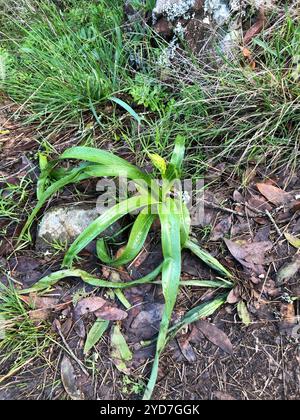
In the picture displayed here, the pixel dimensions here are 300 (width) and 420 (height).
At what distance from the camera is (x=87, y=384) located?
4.82 ft

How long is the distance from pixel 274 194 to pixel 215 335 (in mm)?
627

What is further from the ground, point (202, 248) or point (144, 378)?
point (202, 248)

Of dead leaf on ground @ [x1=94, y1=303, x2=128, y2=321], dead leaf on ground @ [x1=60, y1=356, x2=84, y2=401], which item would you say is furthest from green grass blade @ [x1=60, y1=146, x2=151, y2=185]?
dead leaf on ground @ [x1=60, y1=356, x2=84, y2=401]

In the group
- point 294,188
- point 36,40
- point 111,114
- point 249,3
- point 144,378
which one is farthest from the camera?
point 36,40

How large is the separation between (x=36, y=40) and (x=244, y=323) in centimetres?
176

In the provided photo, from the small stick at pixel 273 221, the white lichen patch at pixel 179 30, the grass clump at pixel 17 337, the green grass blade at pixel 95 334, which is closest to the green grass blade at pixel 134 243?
the green grass blade at pixel 95 334

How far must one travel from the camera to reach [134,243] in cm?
161

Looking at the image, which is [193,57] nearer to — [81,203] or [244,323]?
[81,203]

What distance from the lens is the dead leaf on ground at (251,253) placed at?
162cm

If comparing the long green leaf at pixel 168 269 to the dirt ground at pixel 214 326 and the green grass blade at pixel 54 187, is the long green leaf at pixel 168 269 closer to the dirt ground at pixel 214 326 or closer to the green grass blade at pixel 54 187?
the dirt ground at pixel 214 326

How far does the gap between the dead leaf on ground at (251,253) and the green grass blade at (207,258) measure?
0.08 meters

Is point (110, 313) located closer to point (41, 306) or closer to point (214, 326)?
point (41, 306)

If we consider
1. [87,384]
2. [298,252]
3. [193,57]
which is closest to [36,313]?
[87,384]

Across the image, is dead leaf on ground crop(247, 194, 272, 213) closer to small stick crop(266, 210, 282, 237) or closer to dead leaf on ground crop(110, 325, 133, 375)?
small stick crop(266, 210, 282, 237)
